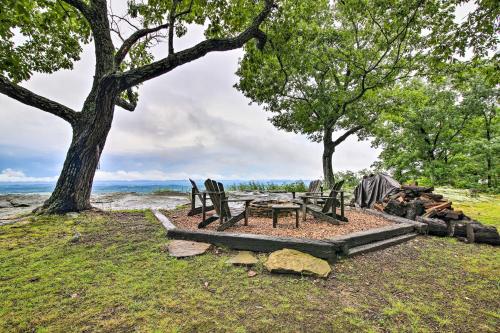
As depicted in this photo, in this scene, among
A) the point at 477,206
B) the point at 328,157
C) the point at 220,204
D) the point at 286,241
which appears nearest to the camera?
the point at 286,241

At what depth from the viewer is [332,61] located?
1248 centimetres

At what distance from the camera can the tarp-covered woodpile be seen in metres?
4.79

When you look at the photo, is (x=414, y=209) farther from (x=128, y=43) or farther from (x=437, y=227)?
(x=128, y=43)

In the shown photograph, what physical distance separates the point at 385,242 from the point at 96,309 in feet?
14.6

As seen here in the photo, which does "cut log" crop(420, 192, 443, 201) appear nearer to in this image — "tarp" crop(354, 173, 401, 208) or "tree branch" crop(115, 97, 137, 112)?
"tarp" crop(354, 173, 401, 208)

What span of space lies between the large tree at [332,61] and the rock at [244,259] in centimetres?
659

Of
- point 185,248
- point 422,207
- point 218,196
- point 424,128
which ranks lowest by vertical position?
point 185,248

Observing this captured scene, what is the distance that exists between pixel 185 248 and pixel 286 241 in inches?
62.5

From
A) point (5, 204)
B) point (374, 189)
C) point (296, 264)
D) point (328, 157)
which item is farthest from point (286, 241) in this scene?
point (328, 157)

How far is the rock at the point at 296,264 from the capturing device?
303 centimetres

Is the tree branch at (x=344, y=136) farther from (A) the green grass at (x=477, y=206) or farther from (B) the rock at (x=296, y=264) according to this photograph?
(B) the rock at (x=296, y=264)

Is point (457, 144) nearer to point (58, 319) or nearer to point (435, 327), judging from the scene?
point (435, 327)

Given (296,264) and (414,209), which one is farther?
(414,209)

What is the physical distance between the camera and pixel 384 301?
2.48 m
